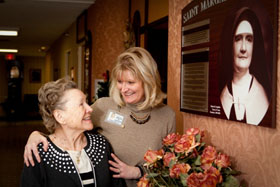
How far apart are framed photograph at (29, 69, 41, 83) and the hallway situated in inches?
372

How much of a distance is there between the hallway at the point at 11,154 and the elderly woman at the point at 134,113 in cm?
370

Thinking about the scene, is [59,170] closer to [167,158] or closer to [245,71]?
[167,158]

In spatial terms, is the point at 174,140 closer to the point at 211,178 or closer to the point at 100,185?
the point at 211,178

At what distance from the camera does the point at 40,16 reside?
9508mm

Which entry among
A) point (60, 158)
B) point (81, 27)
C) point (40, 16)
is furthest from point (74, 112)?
point (40, 16)

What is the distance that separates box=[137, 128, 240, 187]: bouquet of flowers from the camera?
1.51m

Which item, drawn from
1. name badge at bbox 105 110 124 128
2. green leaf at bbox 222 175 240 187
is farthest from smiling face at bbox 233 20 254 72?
name badge at bbox 105 110 124 128

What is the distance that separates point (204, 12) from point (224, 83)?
0.49 meters

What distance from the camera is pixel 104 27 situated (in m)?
7.04

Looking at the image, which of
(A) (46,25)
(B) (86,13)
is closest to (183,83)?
(B) (86,13)

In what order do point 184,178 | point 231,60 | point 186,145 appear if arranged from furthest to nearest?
point 231,60 < point 186,145 < point 184,178

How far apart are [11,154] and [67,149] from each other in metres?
6.38

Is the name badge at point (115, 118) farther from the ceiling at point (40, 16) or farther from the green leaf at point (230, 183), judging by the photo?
the ceiling at point (40, 16)

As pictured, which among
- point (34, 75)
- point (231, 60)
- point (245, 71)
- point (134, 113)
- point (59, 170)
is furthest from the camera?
Result: point (34, 75)
